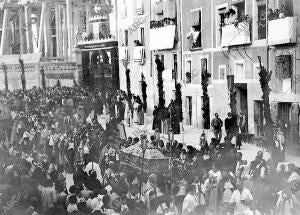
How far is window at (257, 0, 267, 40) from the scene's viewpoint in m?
19.0

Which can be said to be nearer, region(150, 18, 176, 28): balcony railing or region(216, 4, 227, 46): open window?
region(216, 4, 227, 46): open window

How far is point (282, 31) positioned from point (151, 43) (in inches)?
308

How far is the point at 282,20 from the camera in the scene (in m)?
17.6

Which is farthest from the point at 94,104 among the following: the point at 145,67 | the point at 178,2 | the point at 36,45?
the point at 36,45

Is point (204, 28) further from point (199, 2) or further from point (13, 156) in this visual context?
point (13, 156)

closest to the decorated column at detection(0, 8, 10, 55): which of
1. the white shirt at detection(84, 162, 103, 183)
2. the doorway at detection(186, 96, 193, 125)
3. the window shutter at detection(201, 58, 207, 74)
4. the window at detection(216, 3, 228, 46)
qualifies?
the doorway at detection(186, 96, 193, 125)

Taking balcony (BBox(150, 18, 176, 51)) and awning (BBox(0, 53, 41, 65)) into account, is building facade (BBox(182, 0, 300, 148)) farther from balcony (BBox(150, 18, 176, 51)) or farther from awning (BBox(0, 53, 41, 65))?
awning (BBox(0, 53, 41, 65))

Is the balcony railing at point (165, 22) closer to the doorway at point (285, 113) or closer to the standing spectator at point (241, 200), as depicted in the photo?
the doorway at point (285, 113)

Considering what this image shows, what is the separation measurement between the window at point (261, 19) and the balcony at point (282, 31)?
735mm

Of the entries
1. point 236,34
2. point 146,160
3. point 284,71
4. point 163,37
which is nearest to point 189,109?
point 163,37

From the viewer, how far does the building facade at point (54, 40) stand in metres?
43.3

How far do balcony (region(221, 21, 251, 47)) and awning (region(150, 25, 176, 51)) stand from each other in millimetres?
3340

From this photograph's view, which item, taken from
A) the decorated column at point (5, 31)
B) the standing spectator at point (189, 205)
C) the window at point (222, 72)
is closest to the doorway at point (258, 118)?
the window at point (222, 72)

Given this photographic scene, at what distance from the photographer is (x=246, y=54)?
19.9 metres
